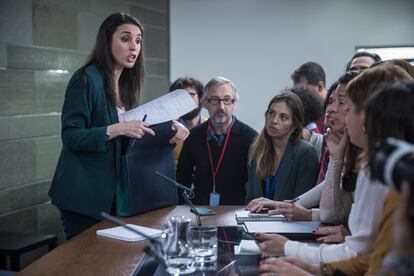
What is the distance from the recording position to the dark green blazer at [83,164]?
2.13 metres

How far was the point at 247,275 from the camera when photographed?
1.45m

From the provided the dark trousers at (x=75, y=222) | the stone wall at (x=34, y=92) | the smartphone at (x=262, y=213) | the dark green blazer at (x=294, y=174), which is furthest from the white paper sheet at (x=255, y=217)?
the stone wall at (x=34, y=92)

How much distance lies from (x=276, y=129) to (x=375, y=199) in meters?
1.51

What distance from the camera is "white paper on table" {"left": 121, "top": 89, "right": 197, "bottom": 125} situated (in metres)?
2.17

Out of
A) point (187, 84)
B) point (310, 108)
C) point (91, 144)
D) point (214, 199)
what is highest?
point (187, 84)

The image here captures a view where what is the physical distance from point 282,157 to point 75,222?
109cm

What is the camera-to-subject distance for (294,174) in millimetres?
2631

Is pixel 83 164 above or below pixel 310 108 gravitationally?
below

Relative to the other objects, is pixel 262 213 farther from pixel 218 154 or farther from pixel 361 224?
pixel 218 154

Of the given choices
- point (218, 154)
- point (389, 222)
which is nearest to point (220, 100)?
point (218, 154)

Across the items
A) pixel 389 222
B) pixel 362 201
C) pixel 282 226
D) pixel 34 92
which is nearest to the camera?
pixel 389 222

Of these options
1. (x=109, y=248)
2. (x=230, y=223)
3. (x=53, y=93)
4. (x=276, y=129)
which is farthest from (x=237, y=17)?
(x=109, y=248)

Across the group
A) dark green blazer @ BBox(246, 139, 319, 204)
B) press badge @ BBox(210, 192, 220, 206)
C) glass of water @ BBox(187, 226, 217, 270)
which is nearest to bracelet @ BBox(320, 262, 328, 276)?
glass of water @ BBox(187, 226, 217, 270)

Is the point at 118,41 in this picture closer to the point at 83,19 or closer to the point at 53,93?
the point at 53,93
